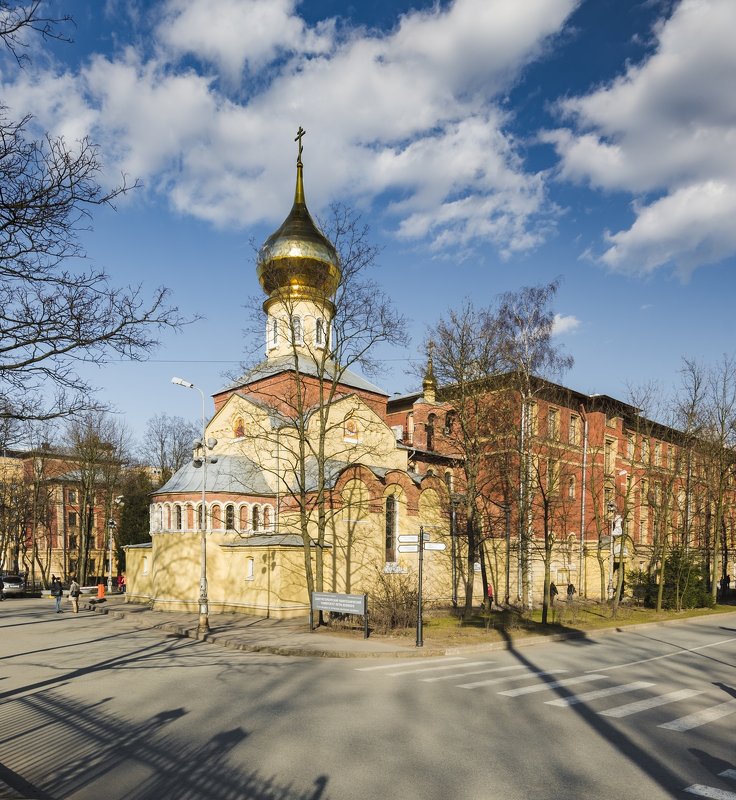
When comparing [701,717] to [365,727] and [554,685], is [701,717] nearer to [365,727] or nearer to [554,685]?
[554,685]

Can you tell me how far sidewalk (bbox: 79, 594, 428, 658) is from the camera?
1628 centimetres

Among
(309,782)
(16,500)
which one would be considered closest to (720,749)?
(309,782)

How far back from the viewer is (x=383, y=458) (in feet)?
101

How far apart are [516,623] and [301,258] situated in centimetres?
1824

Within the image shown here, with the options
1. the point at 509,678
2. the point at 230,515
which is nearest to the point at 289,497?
the point at 230,515

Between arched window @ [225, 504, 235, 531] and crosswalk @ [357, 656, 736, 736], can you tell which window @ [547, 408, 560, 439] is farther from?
arched window @ [225, 504, 235, 531]

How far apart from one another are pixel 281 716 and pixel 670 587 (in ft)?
93.0

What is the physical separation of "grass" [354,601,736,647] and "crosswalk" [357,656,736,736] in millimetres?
2977

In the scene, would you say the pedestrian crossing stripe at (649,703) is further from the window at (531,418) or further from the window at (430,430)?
the window at (430,430)

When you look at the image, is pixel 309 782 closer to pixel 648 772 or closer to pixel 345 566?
pixel 648 772

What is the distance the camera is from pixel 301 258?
29.6 m

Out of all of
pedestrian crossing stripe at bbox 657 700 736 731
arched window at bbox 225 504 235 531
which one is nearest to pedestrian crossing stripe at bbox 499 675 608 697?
pedestrian crossing stripe at bbox 657 700 736 731

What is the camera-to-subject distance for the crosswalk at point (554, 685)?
10.4 meters

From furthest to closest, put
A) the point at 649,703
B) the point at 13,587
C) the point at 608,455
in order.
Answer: the point at 13,587
the point at 608,455
the point at 649,703
